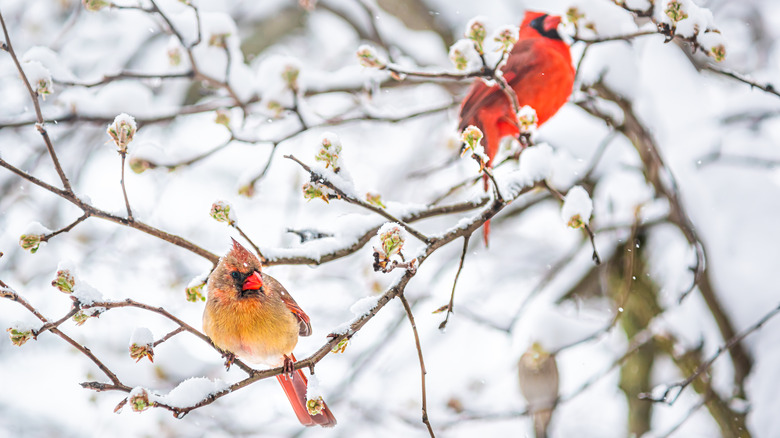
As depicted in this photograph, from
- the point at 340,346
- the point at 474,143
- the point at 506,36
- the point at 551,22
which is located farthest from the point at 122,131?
the point at 551,22

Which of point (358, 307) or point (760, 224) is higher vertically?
point (760, 224)

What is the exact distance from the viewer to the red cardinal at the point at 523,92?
315 centimetres

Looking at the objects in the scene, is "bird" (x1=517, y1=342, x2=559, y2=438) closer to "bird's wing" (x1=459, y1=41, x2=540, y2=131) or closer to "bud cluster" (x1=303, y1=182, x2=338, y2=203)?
"bird's wing" (x1=459, y1=41, x2=540, y2=131)

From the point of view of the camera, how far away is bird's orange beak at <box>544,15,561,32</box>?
11.2ft

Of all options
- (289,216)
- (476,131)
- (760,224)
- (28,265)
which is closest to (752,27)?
(760,224)

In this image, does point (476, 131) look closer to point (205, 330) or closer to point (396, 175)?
point (205, 330)

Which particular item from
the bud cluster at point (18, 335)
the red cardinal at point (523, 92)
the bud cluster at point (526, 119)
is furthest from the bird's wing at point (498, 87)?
the bud cluster at point (18, 335)

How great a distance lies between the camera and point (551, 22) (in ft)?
11.5

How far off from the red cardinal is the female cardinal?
1.42 meters

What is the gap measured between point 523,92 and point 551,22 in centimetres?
57

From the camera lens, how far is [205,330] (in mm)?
2166

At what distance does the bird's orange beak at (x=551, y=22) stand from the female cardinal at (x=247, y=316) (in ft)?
7.06

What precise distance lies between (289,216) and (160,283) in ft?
3.99

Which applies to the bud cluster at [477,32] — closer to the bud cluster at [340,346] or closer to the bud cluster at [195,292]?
the bud cluster at [340,346]
